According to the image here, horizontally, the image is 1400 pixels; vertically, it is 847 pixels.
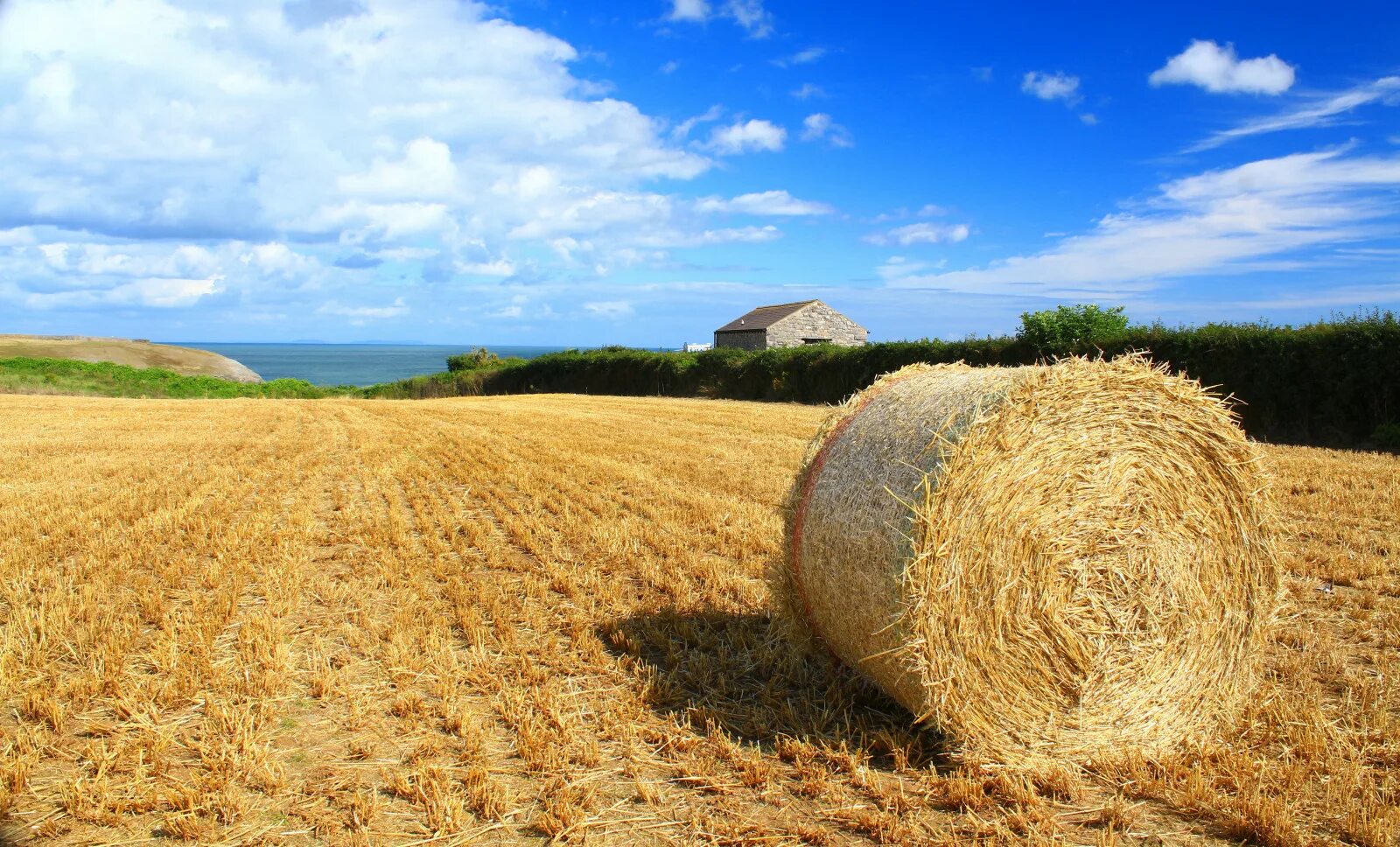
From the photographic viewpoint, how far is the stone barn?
38781 mm

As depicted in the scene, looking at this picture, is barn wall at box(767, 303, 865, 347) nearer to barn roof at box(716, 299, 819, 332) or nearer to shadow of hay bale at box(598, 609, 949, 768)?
barn roof at box(716, 299, 819, 332)

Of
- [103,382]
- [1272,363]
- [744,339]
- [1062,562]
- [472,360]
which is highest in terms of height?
[744,339]

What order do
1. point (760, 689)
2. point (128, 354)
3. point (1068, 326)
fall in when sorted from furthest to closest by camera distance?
point (128, 354), point (1068, 326), point (760, 689)

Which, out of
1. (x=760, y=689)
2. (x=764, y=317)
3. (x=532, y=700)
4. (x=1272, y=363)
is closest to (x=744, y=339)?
(x=764, y=317)

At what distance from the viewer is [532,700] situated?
4.61m

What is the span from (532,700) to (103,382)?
121 ft

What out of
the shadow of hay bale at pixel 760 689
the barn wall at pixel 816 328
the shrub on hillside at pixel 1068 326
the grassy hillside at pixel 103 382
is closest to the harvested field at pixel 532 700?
the shadow of hay bale at pixel 760 689

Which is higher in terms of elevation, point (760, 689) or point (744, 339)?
point (744, 339)

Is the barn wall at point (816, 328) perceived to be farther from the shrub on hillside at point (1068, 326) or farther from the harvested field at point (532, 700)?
the harvested field at point (532, 700)

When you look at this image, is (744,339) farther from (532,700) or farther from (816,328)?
(532,700)

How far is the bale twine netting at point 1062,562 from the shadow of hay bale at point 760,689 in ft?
0.78

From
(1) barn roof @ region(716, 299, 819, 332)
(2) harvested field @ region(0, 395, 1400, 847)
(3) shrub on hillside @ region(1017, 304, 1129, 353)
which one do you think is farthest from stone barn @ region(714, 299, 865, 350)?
(2) harvested field @ region(0, 395, 1400, 847)

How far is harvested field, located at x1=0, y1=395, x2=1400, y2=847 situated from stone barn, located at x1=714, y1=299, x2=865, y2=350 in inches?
1169

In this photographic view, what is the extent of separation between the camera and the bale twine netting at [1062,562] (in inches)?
156
